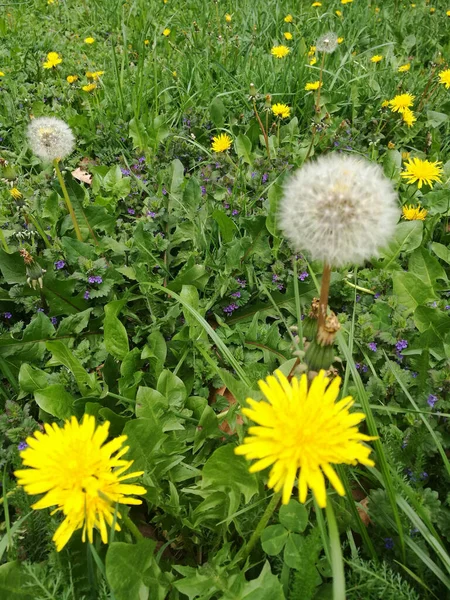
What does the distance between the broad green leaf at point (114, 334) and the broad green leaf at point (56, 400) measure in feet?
0.74

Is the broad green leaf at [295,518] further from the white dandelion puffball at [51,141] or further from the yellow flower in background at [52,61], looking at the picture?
the yellow flower in background at [52,61]

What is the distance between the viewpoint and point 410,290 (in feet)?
6.79

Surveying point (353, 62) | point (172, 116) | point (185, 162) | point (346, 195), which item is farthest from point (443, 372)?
point (353, 62)

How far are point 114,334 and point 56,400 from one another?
31cm

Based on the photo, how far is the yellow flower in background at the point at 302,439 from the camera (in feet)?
2.93

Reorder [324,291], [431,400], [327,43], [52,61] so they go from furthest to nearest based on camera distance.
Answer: [52,61] < [327,43] < [431,400] < [324,291]

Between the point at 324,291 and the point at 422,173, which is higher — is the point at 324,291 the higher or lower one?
the lower one

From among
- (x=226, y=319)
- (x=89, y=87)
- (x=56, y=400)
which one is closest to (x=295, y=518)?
(x=56, y=400)

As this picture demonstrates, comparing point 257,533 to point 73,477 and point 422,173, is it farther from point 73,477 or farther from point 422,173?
point 422,173

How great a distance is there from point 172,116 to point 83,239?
128cm

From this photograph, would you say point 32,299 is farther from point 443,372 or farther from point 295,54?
point 295,54

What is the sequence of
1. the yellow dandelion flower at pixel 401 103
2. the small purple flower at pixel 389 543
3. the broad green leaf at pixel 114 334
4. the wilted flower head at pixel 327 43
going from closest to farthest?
the small purple flower at pixel 389 543 → the broad green leaf at pixel 114 334 → the wilted flower head at pixel 327 43 → the yellow dandelion flower at pixel 401 103

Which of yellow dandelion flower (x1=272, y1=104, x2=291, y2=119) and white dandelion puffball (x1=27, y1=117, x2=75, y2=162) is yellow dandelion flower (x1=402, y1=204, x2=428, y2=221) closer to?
yellow dandelion flower (x1=272, y1=104, x2=291, y2=119)

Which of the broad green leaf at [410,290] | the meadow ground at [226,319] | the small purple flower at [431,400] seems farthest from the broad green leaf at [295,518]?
the broad green leaf at [410,290]
